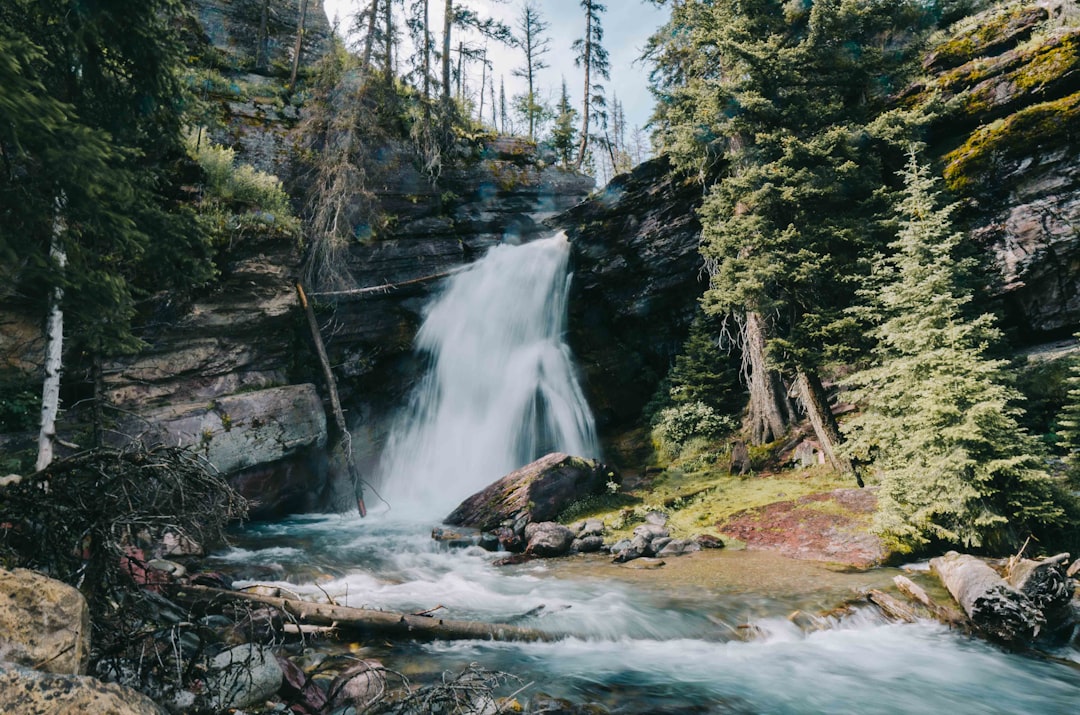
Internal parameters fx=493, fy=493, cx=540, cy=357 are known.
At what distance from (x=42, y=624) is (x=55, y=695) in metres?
0.65

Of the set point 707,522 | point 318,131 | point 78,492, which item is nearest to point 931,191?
point 707,522

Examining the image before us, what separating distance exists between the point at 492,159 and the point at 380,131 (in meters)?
6.69

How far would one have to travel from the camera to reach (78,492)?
3.89 meters

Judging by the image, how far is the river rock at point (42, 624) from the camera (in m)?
2.74

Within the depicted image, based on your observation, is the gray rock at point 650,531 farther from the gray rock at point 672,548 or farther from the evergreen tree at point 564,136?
the evergreen tree at point 564,136

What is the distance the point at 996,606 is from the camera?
20.1 ft

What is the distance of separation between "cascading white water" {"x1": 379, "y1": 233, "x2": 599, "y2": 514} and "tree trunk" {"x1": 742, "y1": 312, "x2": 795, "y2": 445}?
648cm

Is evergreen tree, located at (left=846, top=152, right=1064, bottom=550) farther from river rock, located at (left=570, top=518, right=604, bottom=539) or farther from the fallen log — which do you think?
the fallen log

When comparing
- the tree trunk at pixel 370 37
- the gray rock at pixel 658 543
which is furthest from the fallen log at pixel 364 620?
the tree trunk at pixel 370 37

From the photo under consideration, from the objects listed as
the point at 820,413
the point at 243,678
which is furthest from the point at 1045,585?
the point at 243,678

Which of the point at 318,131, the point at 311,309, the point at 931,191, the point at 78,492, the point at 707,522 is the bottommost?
the point at 707,522

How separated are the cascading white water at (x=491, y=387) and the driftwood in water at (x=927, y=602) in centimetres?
1237

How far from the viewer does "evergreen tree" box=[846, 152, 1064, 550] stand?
754cm

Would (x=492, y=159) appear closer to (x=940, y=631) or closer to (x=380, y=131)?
(x=380, y=131)
